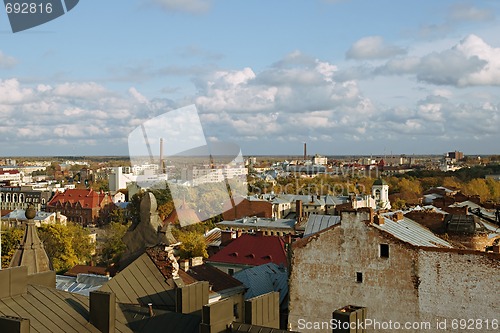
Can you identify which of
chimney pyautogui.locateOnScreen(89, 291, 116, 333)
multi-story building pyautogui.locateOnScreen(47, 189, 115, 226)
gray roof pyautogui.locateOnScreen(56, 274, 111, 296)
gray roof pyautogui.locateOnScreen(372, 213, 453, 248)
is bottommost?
multi-story building pyautogui.locateOnScreen(47, 189, 115, 226)

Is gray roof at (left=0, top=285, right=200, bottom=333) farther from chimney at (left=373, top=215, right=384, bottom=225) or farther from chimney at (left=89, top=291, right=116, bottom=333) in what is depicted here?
chimney at (left=373, top=215, right=384, bottom=225)

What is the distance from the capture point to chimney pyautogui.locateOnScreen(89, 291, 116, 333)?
8.06 m

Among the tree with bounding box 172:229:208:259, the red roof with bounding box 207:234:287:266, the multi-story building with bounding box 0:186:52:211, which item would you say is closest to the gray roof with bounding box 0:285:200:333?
the red roof with bounding box 207:234:287:266

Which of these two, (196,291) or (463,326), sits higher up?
(196,291)

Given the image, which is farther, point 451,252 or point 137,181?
point 137,181

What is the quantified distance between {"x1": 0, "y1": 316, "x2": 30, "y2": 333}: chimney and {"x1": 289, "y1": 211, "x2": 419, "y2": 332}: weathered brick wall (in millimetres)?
13815

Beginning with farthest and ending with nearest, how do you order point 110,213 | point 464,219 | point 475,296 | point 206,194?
point 110,213 < point 206,194 < point 464,219 < point 475,296

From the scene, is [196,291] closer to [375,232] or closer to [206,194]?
[375,232]

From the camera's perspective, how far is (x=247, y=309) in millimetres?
8922

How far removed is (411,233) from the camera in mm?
20875

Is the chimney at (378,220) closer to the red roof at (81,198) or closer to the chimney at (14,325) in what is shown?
the chimney at (14,325)

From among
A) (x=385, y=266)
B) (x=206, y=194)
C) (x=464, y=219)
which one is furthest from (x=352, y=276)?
(x=206, y=194)

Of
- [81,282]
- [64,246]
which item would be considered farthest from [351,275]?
[64,246]

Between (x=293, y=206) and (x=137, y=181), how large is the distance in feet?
115
